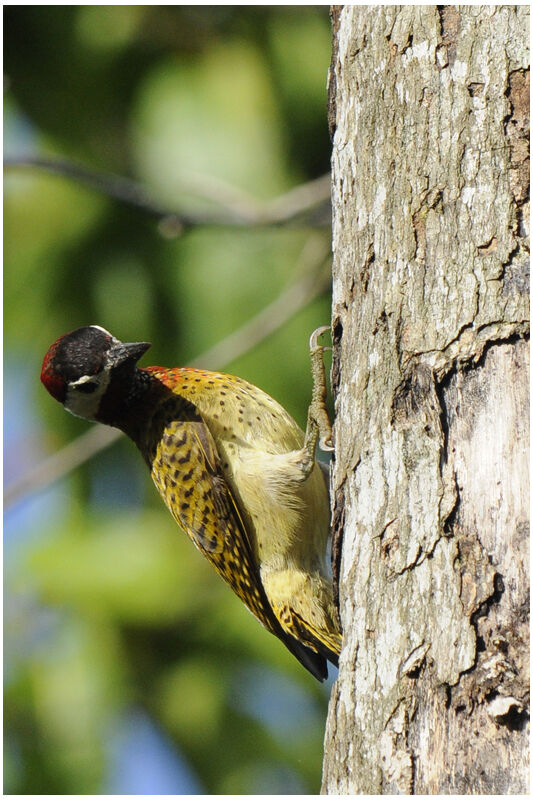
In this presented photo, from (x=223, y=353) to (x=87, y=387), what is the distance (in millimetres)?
1018

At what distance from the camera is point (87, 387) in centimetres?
440

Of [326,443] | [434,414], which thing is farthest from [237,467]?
[434,414]

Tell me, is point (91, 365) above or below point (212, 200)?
below

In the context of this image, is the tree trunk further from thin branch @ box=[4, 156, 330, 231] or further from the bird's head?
thin branch @ box=[4, 156, 330, 231]

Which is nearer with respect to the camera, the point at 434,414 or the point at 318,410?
the point at 434,414

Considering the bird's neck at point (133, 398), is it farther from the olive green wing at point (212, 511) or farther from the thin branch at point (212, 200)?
the thin branch at point (212, 200)

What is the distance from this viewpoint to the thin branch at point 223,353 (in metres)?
5.16

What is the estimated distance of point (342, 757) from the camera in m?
2.35

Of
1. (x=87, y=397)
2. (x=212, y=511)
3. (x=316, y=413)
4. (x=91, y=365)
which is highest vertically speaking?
(x=91, y=365)

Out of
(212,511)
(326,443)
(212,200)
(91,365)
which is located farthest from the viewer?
(212,200)

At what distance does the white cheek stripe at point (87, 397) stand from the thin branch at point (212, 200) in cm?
94

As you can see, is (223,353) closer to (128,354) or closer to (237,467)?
(128,354)

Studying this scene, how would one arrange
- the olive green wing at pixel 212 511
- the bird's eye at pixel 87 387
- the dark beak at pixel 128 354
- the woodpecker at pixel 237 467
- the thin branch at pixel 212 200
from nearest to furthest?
1. the woodpecker at pixel 237 467
2. the olive green wing at pixel 212 511
3. the dark beak at pixel 128 354
4. the bird's eye at pixel 87 387
5. the thin branch at pixel 212 200

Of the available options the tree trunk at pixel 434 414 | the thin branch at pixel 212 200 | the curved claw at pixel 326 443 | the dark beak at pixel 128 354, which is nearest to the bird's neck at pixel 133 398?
the dark beak at pixel 128 354
